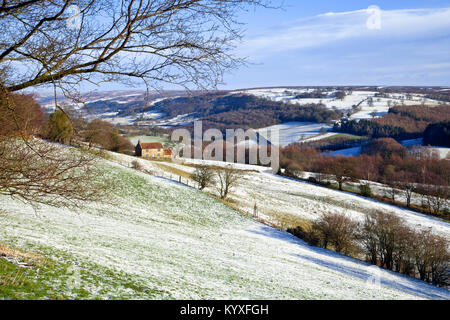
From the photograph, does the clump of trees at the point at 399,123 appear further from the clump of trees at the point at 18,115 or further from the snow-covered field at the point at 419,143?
the clump of trees at the point at 18,115

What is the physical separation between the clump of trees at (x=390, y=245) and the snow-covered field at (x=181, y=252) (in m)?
2.32

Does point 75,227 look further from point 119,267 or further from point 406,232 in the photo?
point 406,232

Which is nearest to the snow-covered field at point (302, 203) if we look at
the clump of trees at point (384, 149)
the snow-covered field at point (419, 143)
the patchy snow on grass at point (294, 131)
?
the snow-covered field at point (419, 143)

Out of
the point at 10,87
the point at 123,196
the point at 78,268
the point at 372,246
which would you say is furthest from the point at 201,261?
the point at 372,246

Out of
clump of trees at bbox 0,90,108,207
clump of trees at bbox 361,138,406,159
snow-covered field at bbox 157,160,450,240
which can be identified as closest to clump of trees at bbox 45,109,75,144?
clump of trees at bbox 0,90,108,207

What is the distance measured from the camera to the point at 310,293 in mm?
11070

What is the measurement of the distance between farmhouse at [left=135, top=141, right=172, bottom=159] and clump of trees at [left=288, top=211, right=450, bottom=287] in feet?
187

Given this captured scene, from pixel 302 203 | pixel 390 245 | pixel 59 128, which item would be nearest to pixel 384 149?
pixel 302 203

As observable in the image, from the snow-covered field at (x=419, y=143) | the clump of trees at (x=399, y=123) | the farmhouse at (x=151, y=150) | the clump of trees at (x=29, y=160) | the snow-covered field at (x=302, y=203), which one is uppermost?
the clump of trees at (x=399, y=123)

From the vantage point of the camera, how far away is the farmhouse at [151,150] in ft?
252

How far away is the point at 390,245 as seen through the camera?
78.1 ft

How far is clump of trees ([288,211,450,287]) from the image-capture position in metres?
22.3

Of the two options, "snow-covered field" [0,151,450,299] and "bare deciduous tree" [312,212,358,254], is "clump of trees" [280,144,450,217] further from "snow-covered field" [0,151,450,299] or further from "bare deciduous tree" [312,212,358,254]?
"snow-covered field" [0,151,450,299]

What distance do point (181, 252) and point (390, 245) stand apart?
19.2 metres
